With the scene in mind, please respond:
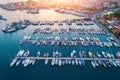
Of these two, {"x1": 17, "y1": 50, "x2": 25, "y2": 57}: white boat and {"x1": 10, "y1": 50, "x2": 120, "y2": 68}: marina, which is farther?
{"x1": 17, "y1": 50, "x2": 25, "y2": 57}: white boat

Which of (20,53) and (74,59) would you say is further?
(20,53)

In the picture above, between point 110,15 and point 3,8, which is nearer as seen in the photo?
point 110,15

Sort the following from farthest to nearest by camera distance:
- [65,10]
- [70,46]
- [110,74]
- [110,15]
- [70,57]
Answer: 1. [65,10]
2. [110,15]
3. [70,46]
4. [70,57]
5. [110,74]

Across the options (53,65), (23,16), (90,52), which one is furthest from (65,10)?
(53,65)

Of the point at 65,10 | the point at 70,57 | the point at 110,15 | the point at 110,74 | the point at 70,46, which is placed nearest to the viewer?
the point at 110,74

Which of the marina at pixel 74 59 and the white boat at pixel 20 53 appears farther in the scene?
the white boat at pixel 20 53

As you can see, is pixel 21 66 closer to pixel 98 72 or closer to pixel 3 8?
pixel 98 72

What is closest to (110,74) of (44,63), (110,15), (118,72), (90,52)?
(118,72)

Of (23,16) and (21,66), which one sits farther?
(23,16)

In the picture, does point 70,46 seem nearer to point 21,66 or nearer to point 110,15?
point 21,66
